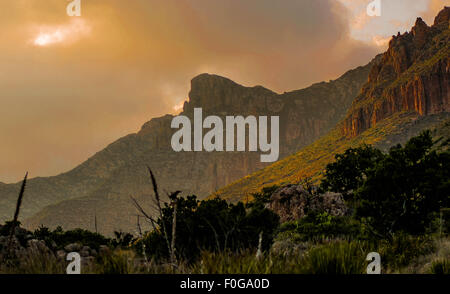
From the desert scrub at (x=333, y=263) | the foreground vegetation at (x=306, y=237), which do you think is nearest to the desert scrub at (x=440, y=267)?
the foreground vegetation at (x=306, y=237)

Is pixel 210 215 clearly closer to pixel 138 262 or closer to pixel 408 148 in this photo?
pixel 408 148

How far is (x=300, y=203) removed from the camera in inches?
1674

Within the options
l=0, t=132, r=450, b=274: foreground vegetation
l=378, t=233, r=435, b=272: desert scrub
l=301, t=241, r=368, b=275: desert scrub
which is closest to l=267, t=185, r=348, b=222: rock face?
l=0, t=132, r=450, b=274: foreground vegetation

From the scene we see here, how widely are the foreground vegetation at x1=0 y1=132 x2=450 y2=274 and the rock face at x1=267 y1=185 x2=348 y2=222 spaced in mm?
1193

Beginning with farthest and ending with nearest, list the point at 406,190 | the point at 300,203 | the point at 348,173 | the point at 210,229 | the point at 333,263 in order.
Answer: the point at 348,173, the point at 300,203, the point at 210,229, the point at 406,190, the point at 333,263

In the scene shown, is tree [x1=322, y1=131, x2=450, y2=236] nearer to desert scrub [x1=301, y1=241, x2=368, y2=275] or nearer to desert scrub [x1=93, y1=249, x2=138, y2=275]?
desert scrub [x1=301, y1=241, x2=368, y2=275]

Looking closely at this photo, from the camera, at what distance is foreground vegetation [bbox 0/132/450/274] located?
18.9 feet

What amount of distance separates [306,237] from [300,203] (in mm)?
9727

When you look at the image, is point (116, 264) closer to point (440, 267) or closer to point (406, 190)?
point (440, 267)

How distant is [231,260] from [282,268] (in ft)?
2.73

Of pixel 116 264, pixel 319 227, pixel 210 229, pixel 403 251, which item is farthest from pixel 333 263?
pixel 319 227

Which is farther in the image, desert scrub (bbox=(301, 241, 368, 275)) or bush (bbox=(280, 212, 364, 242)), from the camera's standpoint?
bush (bbox=(280, 212, 364, 242))

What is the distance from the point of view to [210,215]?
26875 millimetres

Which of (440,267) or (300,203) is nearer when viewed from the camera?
(440,267)
